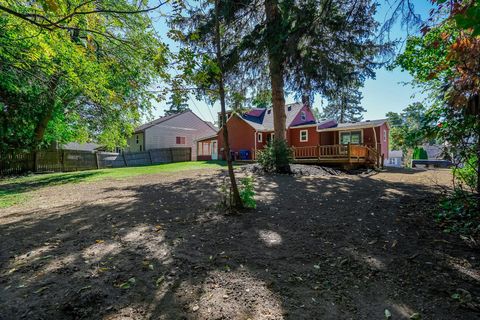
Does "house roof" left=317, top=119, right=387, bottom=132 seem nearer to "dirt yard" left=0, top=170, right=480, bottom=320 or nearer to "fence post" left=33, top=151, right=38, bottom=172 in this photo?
"dirt yard" left=0, top=170, right=480, bottom=320

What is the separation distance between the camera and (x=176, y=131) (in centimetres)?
3186

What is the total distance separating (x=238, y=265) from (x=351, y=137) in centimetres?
2124

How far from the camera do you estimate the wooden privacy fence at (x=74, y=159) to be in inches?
584

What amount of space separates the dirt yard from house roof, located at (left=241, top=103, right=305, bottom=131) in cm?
1809

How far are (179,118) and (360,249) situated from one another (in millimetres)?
31028

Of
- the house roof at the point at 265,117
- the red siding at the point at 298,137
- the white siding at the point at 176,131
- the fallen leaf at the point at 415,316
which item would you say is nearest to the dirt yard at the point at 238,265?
the fallen leaf at the point at 415,316

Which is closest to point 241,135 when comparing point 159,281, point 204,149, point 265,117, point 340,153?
point 265,117

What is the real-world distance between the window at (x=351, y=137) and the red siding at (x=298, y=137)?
252cm

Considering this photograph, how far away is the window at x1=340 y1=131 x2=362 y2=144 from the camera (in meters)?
21.2

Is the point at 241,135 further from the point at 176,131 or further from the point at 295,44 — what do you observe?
the point at 295,44

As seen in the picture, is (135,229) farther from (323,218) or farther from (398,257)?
(398,257)

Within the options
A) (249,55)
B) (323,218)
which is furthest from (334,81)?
(323,218)

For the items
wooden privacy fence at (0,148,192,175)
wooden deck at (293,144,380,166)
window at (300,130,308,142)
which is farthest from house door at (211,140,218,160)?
wooden deck at (293,144,380,166)

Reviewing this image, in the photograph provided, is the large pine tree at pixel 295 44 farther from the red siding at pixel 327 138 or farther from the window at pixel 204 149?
the window at pixel 204 149
